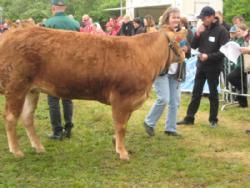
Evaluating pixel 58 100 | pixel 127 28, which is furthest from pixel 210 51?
pixel 127 28

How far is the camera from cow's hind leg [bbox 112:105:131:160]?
634 centimetres

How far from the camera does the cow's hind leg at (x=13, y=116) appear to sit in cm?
619

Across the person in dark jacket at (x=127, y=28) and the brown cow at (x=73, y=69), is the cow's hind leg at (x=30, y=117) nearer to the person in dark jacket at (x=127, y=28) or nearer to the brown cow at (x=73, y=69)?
the brown cow at (x=73, y=69)

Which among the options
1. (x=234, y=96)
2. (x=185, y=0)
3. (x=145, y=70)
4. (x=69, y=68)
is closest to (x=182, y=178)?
(x=145, y=70)

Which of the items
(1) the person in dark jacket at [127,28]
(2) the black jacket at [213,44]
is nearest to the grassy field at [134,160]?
(2) the black jacket at [213,44]

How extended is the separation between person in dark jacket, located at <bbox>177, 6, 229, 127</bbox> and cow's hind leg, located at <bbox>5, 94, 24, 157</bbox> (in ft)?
11.6

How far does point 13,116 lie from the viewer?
20.7ft

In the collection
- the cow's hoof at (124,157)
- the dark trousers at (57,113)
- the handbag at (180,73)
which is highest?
the handbag at (180,73)

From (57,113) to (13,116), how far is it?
1.27 m

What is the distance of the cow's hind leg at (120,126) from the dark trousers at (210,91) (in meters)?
2.78

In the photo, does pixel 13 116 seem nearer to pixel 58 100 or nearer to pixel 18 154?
pixel 18 154

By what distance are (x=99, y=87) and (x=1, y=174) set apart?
157cm

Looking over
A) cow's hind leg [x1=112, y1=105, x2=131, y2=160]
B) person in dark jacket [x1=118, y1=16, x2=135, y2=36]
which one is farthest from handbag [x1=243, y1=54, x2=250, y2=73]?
person in dark jacket [x1=118, y1=16, x2=135, y2=36]

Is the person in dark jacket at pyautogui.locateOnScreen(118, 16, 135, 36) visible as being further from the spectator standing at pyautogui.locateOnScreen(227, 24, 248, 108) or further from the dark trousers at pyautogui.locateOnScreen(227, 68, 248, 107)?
the dark trousers at pyautogui.locateOnScreen(227, 68, 248, 107)
